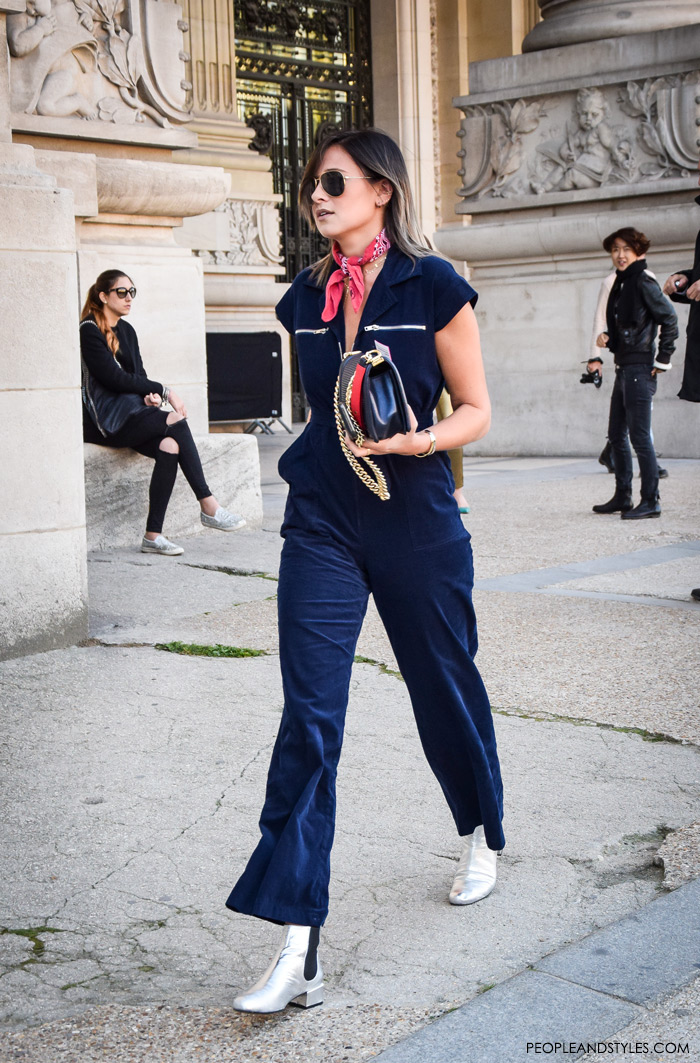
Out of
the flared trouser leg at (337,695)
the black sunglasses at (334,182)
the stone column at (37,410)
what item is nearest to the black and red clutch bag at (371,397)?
the flared trouser leg at (337,695)

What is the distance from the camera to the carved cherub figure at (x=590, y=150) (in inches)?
525

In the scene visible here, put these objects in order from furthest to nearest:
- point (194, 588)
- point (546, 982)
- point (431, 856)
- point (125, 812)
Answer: point (194, 588)
point (125, 812)
point (431, 856)
point (546, 982)

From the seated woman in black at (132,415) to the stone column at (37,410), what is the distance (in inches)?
84.4

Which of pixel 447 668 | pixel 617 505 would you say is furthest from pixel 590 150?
pixel 447 668

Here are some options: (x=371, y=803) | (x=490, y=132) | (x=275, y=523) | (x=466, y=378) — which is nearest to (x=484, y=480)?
(x=275, y=523)

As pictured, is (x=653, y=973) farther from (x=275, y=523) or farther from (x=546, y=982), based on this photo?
(x=275, y=523)

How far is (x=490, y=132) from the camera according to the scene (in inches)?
556

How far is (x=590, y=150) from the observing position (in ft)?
44.2

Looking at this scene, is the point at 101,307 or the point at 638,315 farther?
the point at 638,315

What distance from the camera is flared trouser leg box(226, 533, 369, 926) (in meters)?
2.72

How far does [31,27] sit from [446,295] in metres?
6.60

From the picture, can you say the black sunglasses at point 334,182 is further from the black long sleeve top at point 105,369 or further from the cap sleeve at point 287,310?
the black long sleeve top at point 105,369

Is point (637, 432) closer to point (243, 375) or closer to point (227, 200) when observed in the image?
point (243, 375)

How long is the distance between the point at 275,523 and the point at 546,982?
676cm
